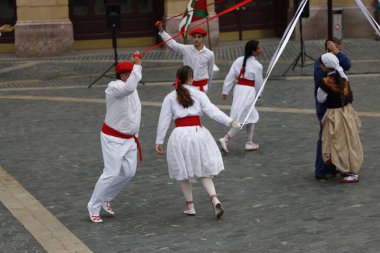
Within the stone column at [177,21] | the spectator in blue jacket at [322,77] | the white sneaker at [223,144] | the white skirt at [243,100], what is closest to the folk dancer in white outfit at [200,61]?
the white skirt at [243,100]

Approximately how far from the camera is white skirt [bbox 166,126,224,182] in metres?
9.69

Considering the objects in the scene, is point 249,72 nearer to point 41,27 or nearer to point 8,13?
point 41,27

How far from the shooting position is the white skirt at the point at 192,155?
31.8 feet

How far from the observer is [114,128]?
32.2 ft

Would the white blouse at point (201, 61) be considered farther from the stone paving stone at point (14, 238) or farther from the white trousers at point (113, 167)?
the stone paving stone at point (14, 238)

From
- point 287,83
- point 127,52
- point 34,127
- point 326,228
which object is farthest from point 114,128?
point 127,52

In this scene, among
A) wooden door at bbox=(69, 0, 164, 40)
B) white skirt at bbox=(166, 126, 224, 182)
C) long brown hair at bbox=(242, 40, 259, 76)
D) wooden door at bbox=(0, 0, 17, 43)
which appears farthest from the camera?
wooden door at bbox=(69, 0, 164, 40)

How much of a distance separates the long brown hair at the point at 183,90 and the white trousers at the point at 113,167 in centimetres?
66

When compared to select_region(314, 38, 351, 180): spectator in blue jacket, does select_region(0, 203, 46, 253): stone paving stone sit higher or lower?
lower

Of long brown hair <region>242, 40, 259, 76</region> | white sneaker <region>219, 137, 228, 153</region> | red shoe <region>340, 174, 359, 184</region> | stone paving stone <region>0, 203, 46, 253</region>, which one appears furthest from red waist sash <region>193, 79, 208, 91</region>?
stone paving stone <region>0, 203, 46, 253</region>

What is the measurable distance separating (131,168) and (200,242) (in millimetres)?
1380

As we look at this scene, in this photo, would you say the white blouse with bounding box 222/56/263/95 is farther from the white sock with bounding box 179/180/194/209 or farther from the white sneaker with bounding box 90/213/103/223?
the white sneaker with bounding box 90/213/103/223

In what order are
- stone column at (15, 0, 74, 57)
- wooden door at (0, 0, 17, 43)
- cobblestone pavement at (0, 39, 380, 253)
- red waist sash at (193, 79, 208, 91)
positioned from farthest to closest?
wooden door at (0, 0, 17, 43)
stone column at (15, 0, 74, 57)
red waist sash at (193, 79, 208, 91)
cobblestone pavement at (0, 39, 380, 253)

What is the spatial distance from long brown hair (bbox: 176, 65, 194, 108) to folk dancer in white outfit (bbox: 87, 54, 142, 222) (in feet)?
1.52
